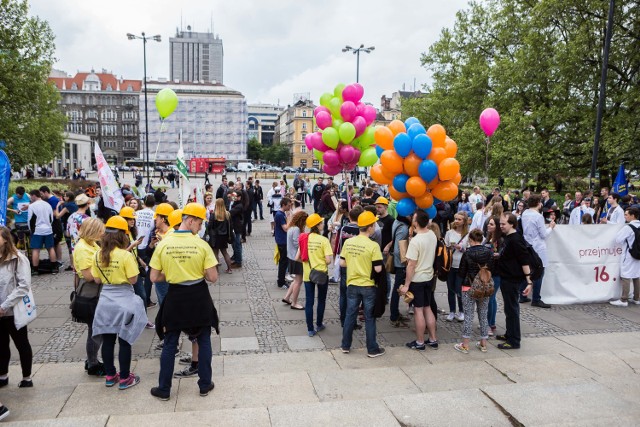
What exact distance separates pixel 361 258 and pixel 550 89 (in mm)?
20394

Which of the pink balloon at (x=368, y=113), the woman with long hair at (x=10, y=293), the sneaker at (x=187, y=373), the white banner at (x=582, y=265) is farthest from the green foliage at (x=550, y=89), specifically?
the woman with long hair at (x=10, y=293)

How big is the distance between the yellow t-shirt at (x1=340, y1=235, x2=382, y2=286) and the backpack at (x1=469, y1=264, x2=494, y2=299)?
1278 mm

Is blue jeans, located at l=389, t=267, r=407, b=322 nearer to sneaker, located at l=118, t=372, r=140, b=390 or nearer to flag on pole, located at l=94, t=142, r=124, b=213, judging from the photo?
sneaker, located at l=118, t=372, r=140, b=390

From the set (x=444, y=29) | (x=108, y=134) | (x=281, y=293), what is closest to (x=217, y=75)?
(x=108, y=134)

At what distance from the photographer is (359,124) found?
9.87 metres

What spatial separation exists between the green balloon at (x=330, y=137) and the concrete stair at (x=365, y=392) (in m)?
4.93

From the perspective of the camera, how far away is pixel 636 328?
7.19m

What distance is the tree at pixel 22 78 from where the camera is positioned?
22.9 m

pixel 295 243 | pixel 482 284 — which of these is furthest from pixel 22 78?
pixel 482 284

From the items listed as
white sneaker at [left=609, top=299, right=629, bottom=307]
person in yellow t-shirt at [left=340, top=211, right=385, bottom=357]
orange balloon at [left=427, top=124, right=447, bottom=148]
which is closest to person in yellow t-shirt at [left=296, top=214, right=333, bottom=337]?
person in yellow t-shirt at [left=340, top=211, right=385, bottom=357]

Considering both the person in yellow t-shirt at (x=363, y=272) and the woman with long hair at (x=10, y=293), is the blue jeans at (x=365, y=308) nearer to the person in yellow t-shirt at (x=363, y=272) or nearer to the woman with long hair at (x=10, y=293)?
the person in yellow t-shirt at (x=363, y=272)

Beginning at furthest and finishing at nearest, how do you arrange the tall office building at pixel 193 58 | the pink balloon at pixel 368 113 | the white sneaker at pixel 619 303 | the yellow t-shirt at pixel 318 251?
the tall office building at pixel 193 58, the pink balloon at pixel 368 113, the white sneaker at pixel 619 303, the yellow t-shirt at pixel 318 251

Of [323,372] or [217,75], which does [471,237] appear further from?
[217,75]

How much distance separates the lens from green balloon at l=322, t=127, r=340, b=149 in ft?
32.0
